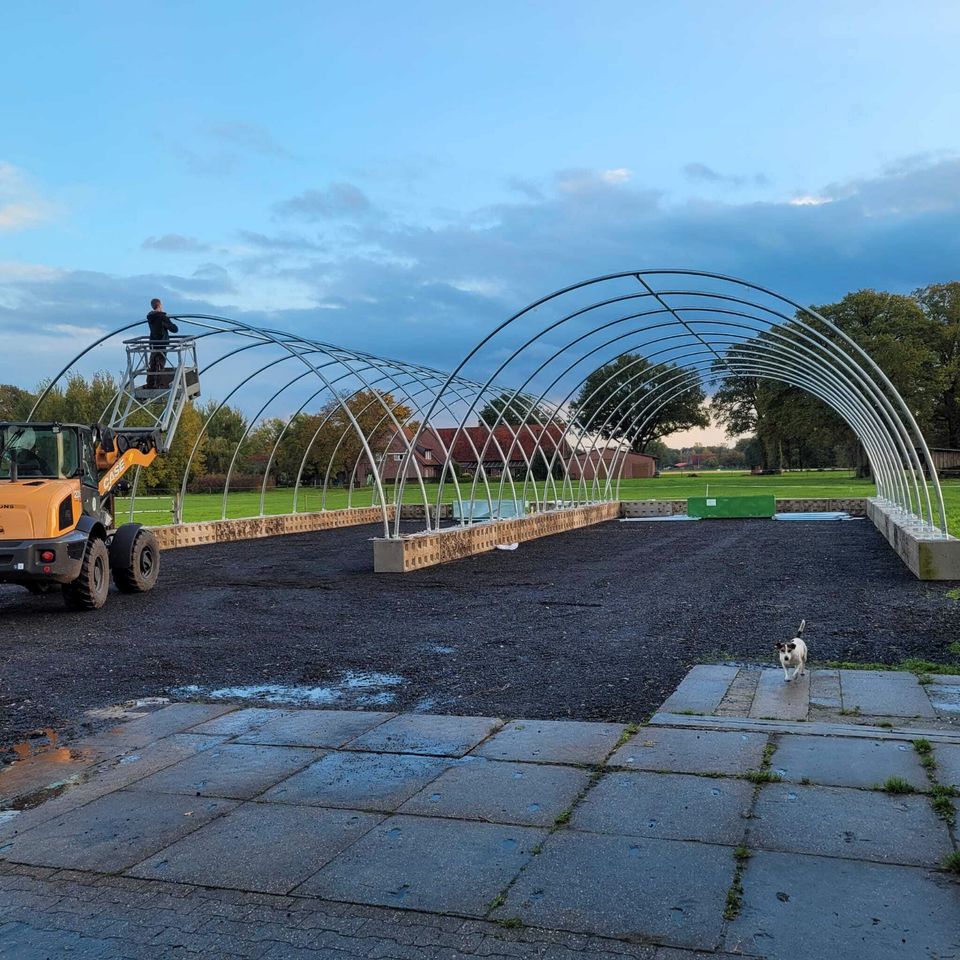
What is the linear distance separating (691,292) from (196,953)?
42.5ft

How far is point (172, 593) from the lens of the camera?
1275 centimetres

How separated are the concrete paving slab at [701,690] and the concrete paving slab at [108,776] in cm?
278

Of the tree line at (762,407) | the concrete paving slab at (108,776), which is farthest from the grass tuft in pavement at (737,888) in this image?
the tree line at (762,407)

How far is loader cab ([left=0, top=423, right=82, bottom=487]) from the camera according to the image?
Answer: 1093 cm

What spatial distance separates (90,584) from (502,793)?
811cm

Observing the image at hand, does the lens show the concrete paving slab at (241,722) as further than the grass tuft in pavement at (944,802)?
Yes

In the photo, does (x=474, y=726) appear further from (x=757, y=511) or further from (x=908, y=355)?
(x=908, y=355)

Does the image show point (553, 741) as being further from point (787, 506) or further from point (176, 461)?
point (176, 461)

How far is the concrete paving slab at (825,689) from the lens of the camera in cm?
584

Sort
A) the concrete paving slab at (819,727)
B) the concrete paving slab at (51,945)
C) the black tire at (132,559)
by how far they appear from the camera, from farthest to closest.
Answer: the black tire at (132,559), the concrete paving slab at (819,727), the concrete paving slab at (51,945)

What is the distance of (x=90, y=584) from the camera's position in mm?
10938

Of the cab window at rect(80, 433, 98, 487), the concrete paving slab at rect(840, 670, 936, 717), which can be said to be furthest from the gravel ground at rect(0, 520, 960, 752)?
the cab window at rect(80, 433, 98, 487)

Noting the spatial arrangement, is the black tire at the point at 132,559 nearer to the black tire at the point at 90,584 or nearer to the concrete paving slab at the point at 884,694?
the black tire at the point at 90,584

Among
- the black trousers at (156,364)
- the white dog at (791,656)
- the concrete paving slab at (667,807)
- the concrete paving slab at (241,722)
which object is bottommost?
the concrete paving slab at (241,722)
